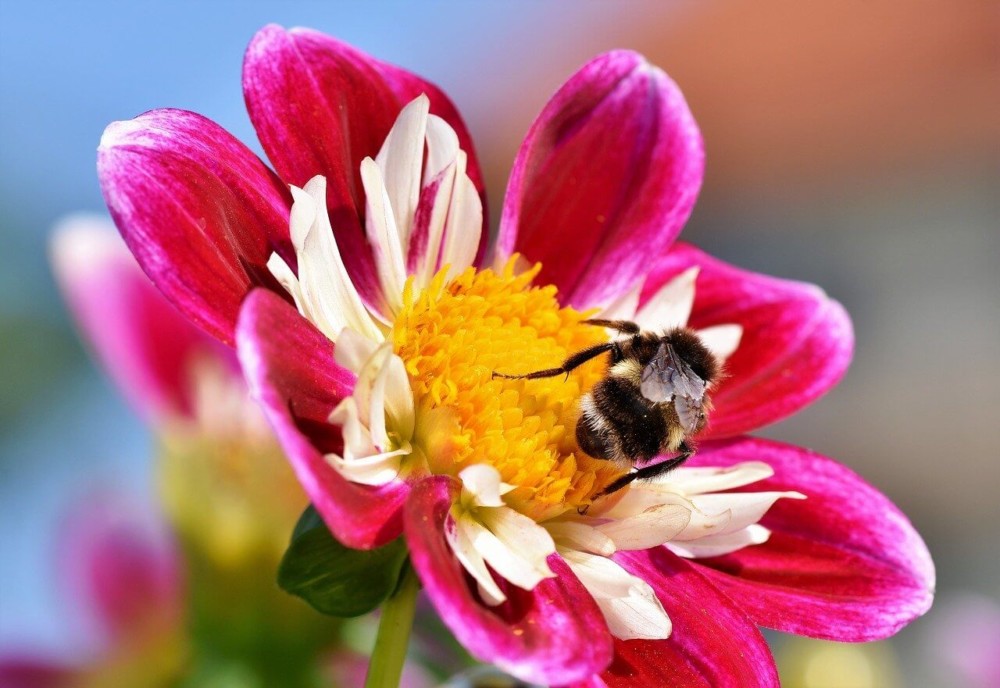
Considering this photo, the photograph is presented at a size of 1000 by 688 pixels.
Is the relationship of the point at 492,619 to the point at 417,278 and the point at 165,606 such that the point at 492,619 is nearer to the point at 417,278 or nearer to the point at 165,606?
the point at 417,278

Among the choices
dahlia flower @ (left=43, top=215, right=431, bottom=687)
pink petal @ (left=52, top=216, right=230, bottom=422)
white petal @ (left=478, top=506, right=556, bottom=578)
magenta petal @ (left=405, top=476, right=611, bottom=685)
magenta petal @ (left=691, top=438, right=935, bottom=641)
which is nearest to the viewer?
magenta petal @ (left=405, top=476, right=611, bottom=685)

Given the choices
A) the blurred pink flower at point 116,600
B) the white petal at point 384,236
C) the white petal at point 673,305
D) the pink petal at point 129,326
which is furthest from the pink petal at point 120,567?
the white petal at point 673,305

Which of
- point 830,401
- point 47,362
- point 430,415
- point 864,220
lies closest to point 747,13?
point 864,220

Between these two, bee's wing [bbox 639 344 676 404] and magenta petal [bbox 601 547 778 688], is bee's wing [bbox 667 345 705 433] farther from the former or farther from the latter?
magenta petal [bbox 601 547 778 688]

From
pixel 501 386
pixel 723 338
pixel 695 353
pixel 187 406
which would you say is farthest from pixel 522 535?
pixel 187 406

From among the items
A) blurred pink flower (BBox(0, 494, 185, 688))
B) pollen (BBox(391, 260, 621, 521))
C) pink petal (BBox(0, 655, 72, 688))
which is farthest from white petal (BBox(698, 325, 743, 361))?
pink petal (BBox(0, 655, 72, 688))

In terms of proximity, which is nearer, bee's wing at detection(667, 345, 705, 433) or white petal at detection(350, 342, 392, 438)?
white petal at detection(350, 342, 392, 438)

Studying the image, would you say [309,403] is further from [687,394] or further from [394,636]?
[687,394]
